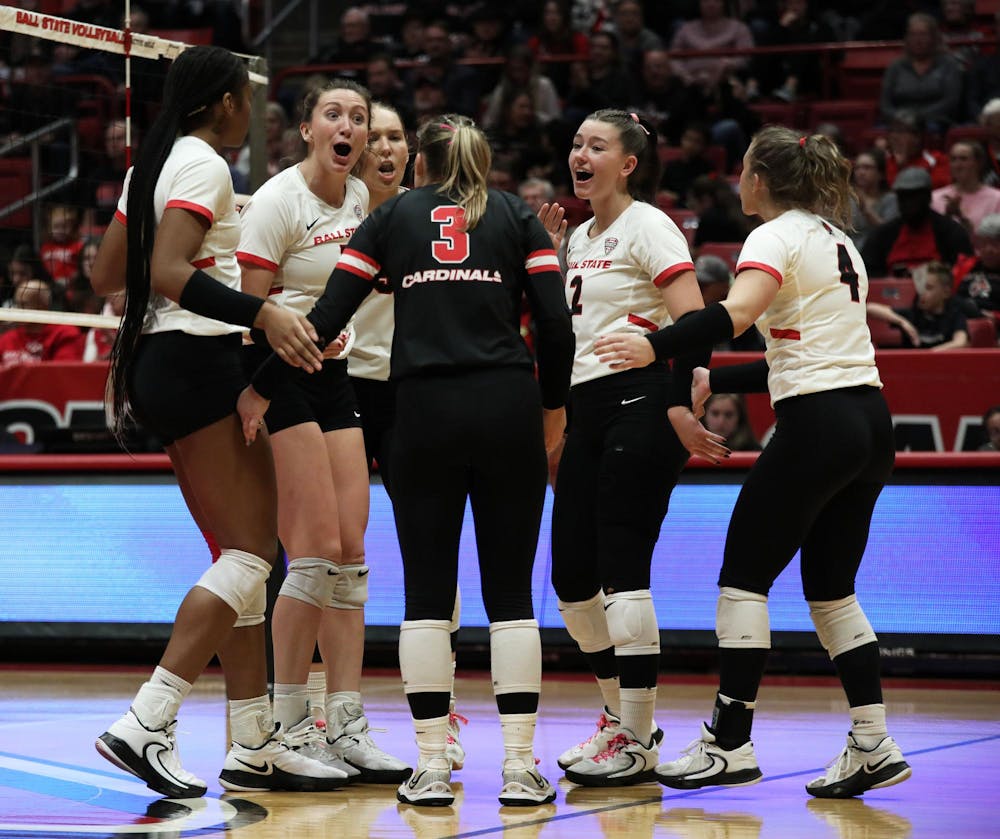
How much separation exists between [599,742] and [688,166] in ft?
26.2

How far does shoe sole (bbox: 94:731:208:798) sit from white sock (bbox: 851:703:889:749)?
201 centimetres

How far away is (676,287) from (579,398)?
0.52m

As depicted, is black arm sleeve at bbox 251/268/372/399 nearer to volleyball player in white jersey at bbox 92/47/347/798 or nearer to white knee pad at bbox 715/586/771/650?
volleyball player in white jersey at bbox 92/47/347/798

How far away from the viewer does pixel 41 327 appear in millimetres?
10273

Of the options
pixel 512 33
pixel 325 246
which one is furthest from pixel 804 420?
pixel 512 33

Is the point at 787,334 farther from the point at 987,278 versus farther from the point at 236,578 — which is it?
the point at 987,278

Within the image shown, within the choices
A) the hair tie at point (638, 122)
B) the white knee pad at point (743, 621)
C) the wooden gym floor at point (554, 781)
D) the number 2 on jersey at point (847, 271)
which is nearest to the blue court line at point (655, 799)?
the wooden gym floor at point (554, 781)

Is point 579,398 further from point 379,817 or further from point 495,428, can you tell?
point 379,817

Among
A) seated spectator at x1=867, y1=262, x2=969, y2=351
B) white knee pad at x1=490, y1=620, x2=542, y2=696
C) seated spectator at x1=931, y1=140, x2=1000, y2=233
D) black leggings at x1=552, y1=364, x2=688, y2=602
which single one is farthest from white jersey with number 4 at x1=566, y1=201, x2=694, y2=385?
seated spectator at x1=931, y1=140, x2=1000, y2=233

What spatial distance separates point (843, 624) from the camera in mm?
4727

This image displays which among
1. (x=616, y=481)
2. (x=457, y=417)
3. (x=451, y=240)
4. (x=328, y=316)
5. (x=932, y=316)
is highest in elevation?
(x=451, y=240)

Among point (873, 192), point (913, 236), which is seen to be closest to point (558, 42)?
point (873, 192)

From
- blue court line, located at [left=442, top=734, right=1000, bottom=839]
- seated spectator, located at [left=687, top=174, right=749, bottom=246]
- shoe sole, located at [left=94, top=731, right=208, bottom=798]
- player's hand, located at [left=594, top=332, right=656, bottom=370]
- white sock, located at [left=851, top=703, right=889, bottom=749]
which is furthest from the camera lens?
seated spectator, located at [left=687, top=174, right=749, bottom=246]

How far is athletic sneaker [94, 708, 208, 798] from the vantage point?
4293 millimetres
